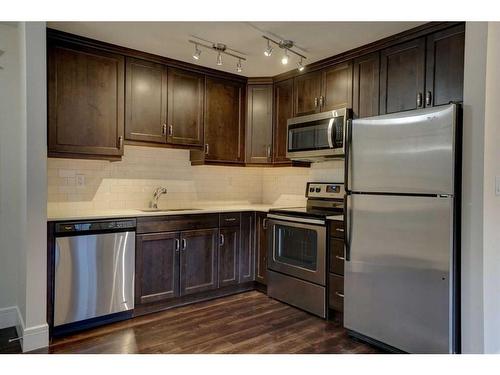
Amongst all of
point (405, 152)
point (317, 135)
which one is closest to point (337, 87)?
point (317, 135)

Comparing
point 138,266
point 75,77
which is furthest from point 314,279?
point 75,77

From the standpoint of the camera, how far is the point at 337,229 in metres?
2.96

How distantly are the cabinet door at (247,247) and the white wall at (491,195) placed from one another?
217 cm

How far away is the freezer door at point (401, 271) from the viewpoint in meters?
2.18

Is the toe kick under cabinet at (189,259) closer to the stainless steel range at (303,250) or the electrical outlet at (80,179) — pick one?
the stainless steel range at (303,250)

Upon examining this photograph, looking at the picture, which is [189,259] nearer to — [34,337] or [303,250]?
[303,250]

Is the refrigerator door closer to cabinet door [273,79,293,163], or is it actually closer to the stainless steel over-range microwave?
the stainless steel over-range microwave

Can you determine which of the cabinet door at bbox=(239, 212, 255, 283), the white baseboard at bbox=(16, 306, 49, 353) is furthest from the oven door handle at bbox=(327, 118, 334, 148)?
the white baseboard at bbox=(16, 306, 49, 353)

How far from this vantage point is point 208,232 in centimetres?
348

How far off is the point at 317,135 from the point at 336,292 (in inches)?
55.7

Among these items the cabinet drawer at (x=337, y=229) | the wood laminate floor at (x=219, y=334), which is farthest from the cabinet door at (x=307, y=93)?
the wood laminate floor at (x=219, y=334)

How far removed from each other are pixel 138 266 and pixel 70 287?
54 centimetres

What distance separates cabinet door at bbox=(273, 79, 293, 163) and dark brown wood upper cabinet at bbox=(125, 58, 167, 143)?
1.20 metres

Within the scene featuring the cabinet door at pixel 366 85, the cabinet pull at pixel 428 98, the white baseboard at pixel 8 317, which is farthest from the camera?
the cabinet door at pixel 366 85
